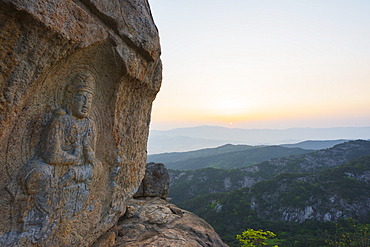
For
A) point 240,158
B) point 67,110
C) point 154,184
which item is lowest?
point 240,158

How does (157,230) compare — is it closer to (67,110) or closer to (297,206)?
(67,110)

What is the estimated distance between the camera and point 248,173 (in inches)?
1251

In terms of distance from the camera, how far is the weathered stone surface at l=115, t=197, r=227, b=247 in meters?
5.46

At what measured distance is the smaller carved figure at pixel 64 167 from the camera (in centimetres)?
350

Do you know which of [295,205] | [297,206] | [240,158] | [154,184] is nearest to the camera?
[154,184]

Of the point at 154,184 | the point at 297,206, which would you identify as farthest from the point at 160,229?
the point at 297,206

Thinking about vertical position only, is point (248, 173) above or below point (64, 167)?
below

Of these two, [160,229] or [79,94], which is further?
[160,229]

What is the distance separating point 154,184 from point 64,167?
5.52 meters

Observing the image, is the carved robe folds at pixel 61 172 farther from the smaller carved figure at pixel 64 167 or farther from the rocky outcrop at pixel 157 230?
the rocky outcrop at pixel 157 230

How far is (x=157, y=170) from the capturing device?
9.34 metres

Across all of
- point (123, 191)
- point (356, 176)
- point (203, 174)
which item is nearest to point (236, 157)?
point (203, 174)

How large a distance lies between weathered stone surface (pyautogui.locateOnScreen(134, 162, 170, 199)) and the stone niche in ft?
12.1

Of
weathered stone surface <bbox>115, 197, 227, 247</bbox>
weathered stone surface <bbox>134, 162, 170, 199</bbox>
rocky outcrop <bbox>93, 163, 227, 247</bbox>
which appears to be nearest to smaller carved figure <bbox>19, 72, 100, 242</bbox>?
rocky outcrop <bbox>93, 163, 227, 247</bbox>
